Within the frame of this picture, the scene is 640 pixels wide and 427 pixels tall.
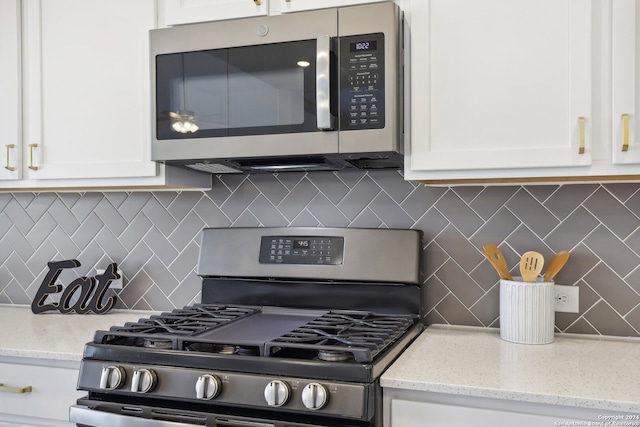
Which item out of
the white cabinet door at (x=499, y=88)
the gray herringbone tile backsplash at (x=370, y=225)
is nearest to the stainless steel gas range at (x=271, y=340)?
the gray herringbone tile backsplash at (x=370, y=225)

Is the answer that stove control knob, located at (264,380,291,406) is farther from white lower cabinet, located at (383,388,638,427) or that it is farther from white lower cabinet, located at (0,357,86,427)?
white lower cabinet, located at (0,357,86,427)

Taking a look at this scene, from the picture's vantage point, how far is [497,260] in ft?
5.38

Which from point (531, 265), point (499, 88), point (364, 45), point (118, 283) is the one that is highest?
point (364, 45)

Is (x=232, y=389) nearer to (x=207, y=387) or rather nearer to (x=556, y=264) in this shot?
(x=207, y=387)

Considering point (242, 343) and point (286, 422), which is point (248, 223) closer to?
point (242, 343)

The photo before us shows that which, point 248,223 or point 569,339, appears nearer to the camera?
point 569,339

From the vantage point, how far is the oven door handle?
126 cm

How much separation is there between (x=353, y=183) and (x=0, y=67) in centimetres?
136

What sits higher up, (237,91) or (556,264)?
(237,91)

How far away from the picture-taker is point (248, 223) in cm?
201

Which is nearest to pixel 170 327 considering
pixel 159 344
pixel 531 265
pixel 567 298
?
pixel 159 344

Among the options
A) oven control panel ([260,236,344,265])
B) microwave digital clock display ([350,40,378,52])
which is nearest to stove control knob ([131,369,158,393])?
oven control panel ([260,236,344,265])

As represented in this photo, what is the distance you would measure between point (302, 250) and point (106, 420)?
0.80m

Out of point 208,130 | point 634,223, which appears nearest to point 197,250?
point 208,130
